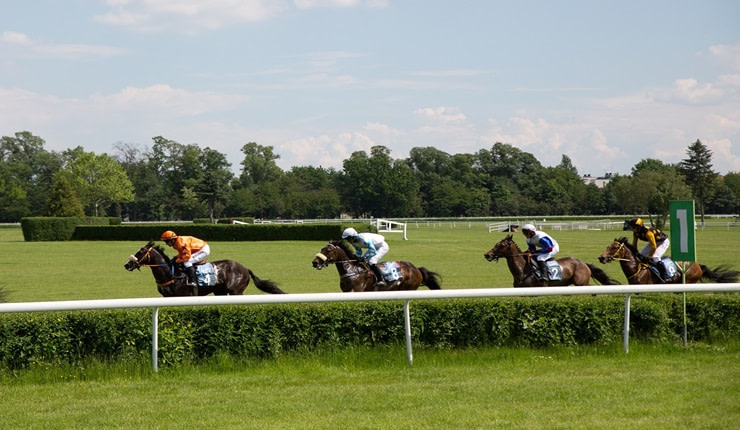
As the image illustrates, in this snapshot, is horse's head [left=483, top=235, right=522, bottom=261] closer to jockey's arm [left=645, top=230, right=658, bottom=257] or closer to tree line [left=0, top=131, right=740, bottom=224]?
jockey's arm [left=645, top=230, right=658, bottom=257]

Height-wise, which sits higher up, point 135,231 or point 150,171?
point 150,171

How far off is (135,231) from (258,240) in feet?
17.2

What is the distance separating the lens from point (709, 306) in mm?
7375

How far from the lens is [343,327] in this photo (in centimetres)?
681

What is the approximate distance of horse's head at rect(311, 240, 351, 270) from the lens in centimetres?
962

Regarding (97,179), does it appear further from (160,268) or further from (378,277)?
(378,277)

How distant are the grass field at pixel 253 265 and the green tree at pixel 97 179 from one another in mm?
39059

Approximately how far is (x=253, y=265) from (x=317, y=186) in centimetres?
6926

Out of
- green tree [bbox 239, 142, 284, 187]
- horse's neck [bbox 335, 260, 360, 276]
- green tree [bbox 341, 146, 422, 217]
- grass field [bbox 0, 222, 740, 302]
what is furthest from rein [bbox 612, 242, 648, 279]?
green tree [bbox 239, 142, 284, 187]

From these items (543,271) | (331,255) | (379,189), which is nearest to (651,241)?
(543,271)

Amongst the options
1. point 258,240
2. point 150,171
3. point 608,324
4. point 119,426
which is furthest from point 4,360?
point 150,171

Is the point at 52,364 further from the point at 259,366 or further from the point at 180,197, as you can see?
the point at 180,197

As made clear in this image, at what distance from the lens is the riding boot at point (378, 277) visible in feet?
32.6

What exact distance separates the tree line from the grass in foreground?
54.8m
